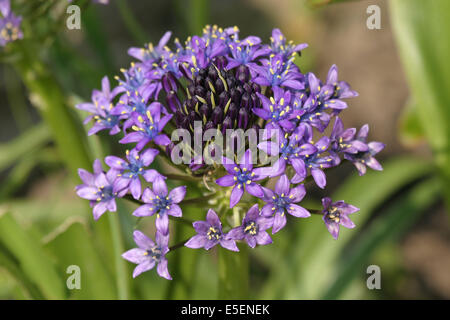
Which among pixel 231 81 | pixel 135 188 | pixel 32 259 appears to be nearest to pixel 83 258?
pixel 32 259

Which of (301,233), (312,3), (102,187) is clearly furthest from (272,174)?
(301,233)

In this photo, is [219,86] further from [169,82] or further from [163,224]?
[163,224]

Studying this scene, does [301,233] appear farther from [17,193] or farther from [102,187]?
[17,193]

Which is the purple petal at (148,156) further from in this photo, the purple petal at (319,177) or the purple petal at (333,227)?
the purple petal at (333,227)

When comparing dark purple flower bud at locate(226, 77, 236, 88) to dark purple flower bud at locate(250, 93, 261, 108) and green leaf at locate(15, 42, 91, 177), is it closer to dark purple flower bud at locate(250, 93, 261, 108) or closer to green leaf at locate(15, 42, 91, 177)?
dark purple flower bud at locate(250, 93, 261, 108)

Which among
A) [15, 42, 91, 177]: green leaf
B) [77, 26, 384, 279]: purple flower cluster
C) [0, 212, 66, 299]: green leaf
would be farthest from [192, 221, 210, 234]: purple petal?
[15, 42, 91, 177]: green leaf

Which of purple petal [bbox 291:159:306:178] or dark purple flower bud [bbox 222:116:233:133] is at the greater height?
dark purple flower bud [bbox 222:116:233:133]

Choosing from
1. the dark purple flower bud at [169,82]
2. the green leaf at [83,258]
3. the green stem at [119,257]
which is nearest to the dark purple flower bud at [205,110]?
the dark purple flower bud at [169,82]
